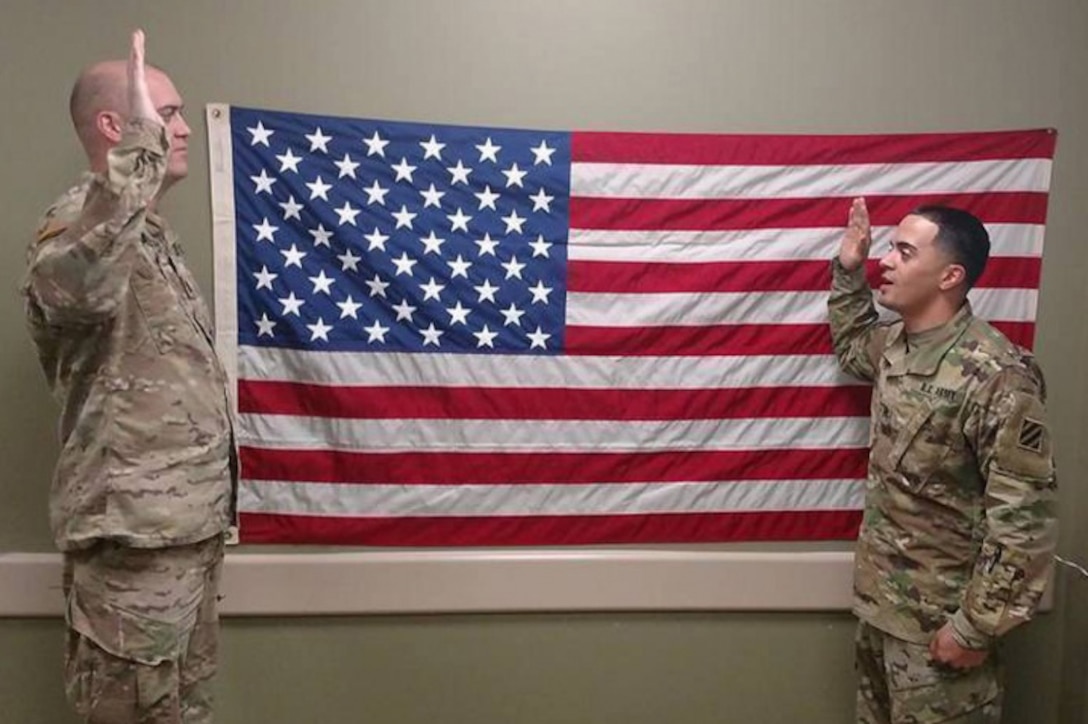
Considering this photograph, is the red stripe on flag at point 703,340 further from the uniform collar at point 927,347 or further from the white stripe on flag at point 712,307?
the uniform collar at point 927,347

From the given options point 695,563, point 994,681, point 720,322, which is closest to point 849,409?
point 720,322

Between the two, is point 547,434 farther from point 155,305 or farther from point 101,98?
point 101,98

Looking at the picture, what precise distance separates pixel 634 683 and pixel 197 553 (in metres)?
1.28

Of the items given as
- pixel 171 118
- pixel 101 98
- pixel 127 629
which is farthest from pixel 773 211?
pixel 127 629

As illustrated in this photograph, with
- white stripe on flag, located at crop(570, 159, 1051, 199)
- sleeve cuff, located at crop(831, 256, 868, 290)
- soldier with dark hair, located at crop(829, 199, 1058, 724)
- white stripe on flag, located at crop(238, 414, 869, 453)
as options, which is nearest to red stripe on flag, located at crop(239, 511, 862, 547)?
white stripe on flag, located at crop(238, 414, 869, 453)

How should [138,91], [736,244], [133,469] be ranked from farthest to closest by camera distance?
[736,244] < [133,469] < [138,91]

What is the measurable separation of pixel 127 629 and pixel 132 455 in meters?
0.33

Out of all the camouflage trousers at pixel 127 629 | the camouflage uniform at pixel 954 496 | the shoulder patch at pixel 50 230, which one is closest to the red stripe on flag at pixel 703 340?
the camouflage uniform at pixel 954 496

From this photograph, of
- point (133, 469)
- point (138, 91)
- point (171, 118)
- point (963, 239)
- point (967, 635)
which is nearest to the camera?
point (138, 91)

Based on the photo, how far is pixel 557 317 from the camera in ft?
7.47

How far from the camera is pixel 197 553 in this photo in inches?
68.7

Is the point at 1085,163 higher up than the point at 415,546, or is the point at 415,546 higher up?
the point at 1085,163

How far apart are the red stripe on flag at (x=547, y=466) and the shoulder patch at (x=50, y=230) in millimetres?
828

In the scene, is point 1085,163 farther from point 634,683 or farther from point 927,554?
point 634,683
